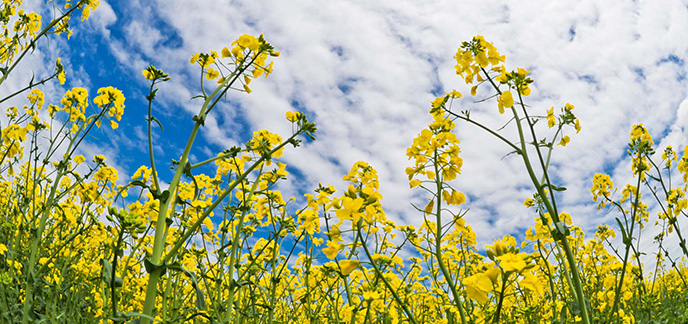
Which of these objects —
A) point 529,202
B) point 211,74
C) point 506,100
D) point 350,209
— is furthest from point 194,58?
point 529,202

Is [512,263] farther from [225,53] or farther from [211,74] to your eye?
[211,74]

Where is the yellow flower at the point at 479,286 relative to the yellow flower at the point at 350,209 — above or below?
below

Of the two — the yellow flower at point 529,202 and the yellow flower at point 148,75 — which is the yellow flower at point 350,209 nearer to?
the yellow flower at point 148,75

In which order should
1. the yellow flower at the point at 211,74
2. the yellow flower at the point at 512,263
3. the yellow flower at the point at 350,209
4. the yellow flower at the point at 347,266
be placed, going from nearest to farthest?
the yellow flower at the point at 512,263, the yellow flower at the point at 350,209, the yellow flower at the point at 347,266, the yellow flower at the point at 211,74

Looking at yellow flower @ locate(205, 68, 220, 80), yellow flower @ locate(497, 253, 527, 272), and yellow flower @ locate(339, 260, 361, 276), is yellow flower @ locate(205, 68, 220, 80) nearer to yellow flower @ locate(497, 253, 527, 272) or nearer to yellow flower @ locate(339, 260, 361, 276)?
yellow flower @ locate(339, 260, 361, 276)

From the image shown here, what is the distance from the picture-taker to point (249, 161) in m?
3.20

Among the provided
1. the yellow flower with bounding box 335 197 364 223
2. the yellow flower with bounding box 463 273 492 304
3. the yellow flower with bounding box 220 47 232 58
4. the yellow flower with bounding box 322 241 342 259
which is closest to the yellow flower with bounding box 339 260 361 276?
the yellow flower with bounding box 322 241 342 259

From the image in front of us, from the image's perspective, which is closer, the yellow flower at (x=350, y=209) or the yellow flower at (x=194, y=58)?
the yellow flower at (x=350, y=209)

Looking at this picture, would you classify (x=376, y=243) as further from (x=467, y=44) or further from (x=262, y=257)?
(x=467, y=44)

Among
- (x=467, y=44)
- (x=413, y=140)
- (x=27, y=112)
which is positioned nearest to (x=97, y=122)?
(x=27, y=112)

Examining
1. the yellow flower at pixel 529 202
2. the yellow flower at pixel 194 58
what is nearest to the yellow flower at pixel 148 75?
the yellow flower at pixel 194 58

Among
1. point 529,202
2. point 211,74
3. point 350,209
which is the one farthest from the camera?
point 529,202

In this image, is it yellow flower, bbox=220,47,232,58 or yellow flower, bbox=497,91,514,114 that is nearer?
yellow flower, bbox=220,47,232,58

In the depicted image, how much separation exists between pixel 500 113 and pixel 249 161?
1808mm
